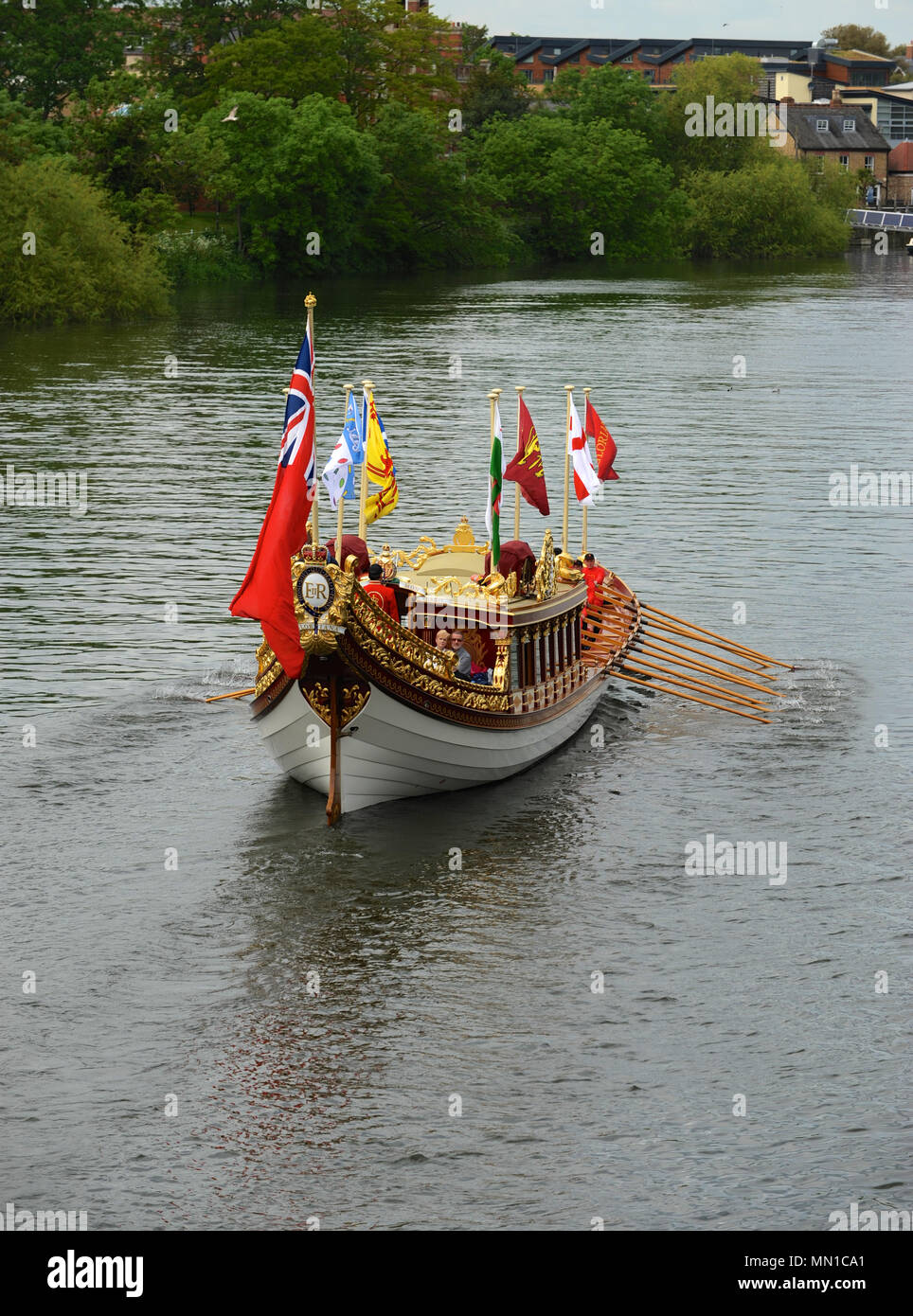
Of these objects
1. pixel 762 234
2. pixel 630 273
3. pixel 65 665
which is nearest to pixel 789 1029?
pixel 65 665

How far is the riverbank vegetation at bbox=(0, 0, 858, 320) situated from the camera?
103 meters

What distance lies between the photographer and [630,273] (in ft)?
485

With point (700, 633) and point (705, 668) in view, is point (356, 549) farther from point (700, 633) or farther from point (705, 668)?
point (700, 633)

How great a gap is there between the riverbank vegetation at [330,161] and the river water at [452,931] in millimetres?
53949

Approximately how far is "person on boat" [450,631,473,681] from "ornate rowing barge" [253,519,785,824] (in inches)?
10.8

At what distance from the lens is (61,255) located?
314 feet

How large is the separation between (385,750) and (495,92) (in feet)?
510

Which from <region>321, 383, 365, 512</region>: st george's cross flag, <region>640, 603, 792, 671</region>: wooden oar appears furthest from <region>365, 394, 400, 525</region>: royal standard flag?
<region>640, 603, 792, 671</region>: wooden oar

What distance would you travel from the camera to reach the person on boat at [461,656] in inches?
1214

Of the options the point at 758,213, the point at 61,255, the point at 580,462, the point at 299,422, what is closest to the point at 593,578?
the point at 580,462

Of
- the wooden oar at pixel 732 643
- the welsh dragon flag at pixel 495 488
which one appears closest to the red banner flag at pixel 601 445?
the wooden oar at pixel 732 643

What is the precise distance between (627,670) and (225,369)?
4845 cm

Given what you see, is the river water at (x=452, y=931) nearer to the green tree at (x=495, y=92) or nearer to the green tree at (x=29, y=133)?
the green tree at (x=29, y=133)

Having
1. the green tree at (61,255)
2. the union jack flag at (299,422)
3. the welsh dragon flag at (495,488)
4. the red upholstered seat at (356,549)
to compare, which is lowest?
the red upholstered seat at (356,549)
